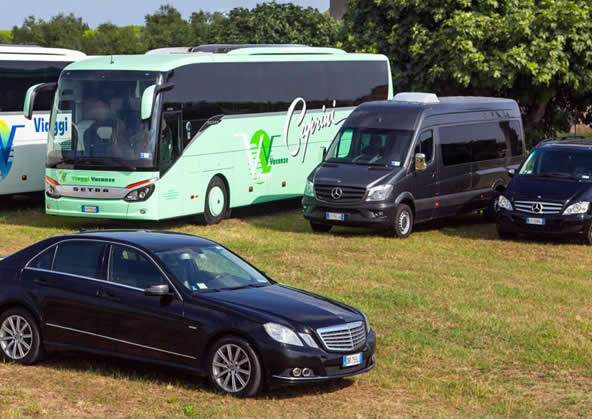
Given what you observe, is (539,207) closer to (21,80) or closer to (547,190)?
(547,190)

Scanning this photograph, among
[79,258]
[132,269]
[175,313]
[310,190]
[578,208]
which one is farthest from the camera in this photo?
[310,190]

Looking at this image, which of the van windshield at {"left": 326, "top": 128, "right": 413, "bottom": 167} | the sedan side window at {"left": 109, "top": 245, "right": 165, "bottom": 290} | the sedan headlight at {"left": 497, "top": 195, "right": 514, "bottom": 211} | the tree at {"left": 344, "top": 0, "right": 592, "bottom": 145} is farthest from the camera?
the tree at {"left": 344, "top": 0, "right": 592, "bottom": 145}

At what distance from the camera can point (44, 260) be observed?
38.1ft

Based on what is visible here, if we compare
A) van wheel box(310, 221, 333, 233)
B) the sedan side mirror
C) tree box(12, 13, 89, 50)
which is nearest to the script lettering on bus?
van wheel box(310, 221, 333, 233)

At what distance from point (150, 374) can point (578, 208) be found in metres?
12.2

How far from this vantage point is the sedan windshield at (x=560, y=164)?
21828mm

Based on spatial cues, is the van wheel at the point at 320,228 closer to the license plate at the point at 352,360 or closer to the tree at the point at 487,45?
the tree at the point at 487,45

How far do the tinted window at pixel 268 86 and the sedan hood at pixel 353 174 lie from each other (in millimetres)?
3138

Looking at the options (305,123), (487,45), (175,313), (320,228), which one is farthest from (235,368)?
(487,45)

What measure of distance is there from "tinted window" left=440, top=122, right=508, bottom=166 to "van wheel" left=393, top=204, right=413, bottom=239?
5.46 feet

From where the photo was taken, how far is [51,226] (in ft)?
78.4

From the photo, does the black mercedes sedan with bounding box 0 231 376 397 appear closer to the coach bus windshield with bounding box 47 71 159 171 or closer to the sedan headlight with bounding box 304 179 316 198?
the coach bus windshield with bounding box 47 71 159 171

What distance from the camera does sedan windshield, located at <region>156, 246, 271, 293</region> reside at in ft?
35.9

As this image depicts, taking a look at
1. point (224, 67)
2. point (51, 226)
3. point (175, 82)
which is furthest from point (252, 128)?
point (51, 226)
